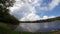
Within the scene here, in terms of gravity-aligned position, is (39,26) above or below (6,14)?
below

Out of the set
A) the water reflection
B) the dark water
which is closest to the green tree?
the water reflection

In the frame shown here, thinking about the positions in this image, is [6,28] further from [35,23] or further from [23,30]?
[35,23]

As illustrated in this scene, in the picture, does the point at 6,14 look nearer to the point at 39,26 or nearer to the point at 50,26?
the point at 39,26

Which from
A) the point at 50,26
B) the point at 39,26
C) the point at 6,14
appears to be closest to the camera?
the point at 39,26

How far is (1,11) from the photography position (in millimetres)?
16438

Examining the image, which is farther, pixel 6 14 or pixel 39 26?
pixel 6 14

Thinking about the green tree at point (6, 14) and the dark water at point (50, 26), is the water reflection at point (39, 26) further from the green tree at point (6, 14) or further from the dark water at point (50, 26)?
the green tree at point (6, 14)

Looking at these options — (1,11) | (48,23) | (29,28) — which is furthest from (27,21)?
(1,11)

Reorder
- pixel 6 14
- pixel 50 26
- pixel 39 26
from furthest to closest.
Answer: pixel 6 14, pixel 50 26, pixel 39 26

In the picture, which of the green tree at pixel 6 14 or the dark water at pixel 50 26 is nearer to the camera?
the dark water at pixel 50 26

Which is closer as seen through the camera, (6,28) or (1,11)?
(6,28)

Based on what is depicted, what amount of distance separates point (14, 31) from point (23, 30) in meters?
0.72

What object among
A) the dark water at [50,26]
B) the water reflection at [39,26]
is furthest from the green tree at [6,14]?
the dark water at [50,26]

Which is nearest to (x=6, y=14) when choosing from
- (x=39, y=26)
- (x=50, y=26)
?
(x=39, y=26)
